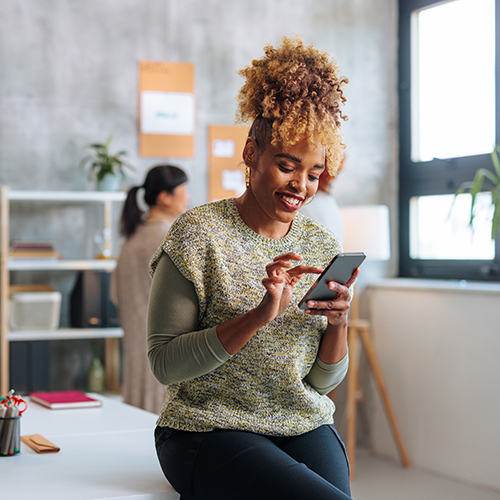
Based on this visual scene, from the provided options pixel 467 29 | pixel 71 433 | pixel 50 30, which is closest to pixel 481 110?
pixel 467 29

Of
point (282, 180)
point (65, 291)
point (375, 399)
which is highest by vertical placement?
point (282, 180)

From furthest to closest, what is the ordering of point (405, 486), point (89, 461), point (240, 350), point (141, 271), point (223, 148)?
1. point (223, 148)
2. point (405, 486)
3. point (141, 271)
4. point (89, 461)
5. point (240, 350)

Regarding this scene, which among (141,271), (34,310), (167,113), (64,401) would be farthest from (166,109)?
(64,401)

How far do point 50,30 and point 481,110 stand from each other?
238cm

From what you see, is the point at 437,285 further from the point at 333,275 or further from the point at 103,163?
the point at 333,275

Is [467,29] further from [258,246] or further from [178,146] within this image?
[258,246]

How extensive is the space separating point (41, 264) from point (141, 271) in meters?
0.91

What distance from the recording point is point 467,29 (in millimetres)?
3904

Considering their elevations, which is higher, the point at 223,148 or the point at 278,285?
the point at 223,148

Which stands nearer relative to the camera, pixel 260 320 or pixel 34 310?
pixel 260 320

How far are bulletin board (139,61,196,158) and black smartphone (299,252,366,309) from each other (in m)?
2.77

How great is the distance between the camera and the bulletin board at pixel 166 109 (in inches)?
154

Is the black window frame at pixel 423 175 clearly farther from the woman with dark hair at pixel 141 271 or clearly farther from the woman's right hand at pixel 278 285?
the woman's right hand at pixel 278 285

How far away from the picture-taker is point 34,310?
3.50 metres
